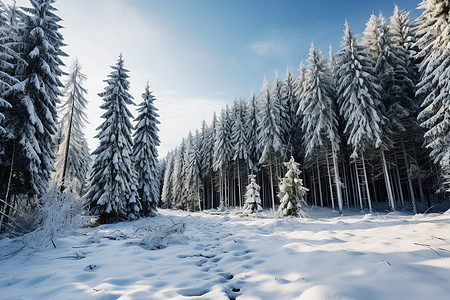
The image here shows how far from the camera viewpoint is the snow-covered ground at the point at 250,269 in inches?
113

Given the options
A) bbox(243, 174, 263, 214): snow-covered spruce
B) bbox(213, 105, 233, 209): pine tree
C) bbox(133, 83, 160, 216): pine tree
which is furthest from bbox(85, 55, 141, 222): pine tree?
bbox(213, 105, 233, 209): pine tree

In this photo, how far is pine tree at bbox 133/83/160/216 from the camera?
66.9 feet

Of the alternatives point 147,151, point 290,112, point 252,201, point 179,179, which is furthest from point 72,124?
point 179,179

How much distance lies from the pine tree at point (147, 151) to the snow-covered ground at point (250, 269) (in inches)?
569

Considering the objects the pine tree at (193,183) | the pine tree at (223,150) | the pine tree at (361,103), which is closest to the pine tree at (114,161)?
the pine tree at (223,150)

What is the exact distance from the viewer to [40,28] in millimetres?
11547

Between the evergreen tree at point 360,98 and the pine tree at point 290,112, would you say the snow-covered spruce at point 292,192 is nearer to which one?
the evergreen tree at point 360,98

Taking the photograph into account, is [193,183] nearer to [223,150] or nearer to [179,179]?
[179,179]

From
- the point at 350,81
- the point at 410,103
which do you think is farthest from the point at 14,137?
the point at 410,103

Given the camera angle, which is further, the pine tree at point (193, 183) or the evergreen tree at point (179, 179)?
the evergreen tree at point (179, 179)

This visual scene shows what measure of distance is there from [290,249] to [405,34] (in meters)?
27.4

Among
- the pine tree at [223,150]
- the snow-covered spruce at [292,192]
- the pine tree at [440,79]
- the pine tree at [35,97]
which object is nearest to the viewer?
the pine tree at [35,97]

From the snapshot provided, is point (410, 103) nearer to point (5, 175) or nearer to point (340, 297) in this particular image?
point (340, 297)

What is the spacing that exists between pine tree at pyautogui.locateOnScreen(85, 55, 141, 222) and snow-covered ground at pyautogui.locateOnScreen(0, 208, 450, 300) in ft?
32.2
